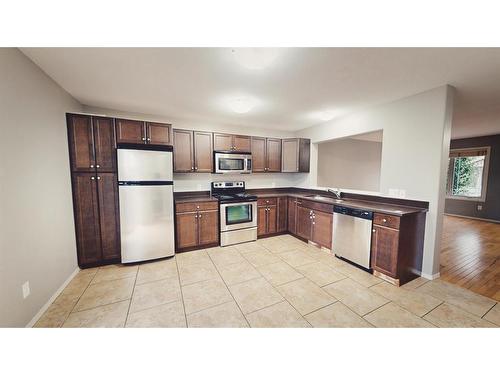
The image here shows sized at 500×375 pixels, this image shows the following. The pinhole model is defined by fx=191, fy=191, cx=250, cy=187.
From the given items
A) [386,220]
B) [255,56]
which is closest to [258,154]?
[255,56]

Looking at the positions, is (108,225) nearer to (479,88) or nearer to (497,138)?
(479,88)

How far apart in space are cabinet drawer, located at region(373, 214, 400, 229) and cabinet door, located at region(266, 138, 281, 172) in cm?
234

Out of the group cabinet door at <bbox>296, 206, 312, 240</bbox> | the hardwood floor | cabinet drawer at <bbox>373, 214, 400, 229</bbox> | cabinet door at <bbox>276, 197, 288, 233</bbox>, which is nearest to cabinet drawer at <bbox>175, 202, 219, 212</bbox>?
cabinet door at <bbox>276, 197, 288, 233</bbox>

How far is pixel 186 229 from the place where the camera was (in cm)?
334

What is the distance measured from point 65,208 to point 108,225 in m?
0.56

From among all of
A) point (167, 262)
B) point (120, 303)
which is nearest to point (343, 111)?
point (167, 262)

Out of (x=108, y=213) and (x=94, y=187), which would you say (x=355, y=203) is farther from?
(x=94, y=187)

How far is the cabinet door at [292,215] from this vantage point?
4080 mm

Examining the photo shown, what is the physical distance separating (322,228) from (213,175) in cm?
240

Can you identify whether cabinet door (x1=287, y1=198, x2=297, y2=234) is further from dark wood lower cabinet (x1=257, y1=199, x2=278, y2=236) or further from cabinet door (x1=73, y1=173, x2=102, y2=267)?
cabinet door (x1=73, y1=173, x2=102, y2=267)

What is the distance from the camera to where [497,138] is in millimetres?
5172

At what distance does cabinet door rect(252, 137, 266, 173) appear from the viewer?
4.18m

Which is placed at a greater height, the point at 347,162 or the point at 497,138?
the point at 497,138
